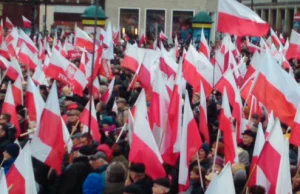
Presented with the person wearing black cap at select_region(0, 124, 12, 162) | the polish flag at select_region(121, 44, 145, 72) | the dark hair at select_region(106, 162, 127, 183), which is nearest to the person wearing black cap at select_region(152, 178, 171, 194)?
the dark hair at select_region(106, 162, 127, 183)

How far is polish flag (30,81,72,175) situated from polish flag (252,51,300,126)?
245cm

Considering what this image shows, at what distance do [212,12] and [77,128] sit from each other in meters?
43.7

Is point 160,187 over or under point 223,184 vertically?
under

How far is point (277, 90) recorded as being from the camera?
33.9 feet

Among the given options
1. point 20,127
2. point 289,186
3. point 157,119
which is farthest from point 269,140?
point 20,127

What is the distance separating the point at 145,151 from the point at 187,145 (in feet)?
1.65

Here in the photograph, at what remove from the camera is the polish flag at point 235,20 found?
13.6m

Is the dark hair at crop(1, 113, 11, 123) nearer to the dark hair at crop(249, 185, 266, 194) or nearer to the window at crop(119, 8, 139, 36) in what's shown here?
the dark hair at crop(249, 185, 266, 194)

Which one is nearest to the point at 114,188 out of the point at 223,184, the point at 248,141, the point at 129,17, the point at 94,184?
the point at 94,184

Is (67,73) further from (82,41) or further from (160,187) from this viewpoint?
(160,187)

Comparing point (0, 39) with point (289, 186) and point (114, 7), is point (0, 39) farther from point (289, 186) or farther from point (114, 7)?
point (114, 7)

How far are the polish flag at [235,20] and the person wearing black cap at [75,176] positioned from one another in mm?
4846

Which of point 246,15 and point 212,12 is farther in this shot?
point 212,12

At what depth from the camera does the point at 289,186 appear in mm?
7949
